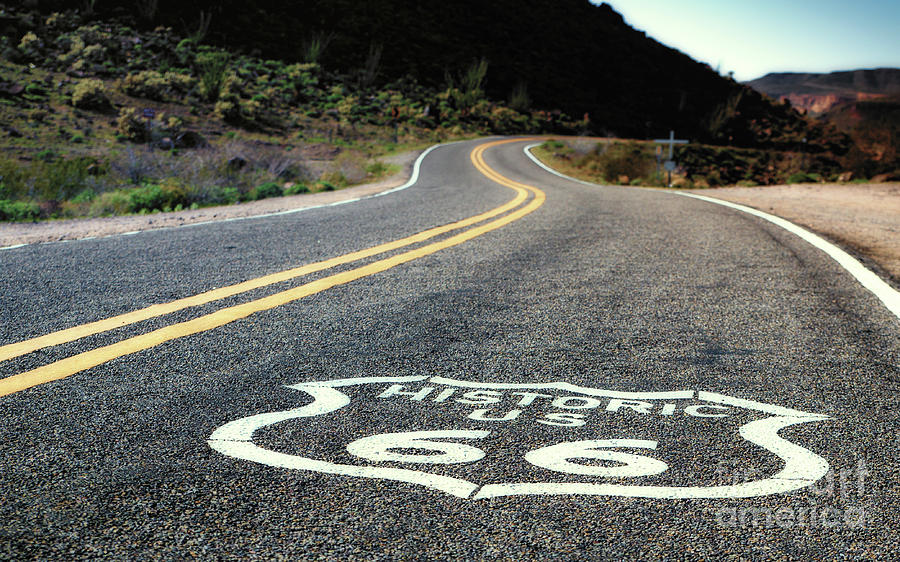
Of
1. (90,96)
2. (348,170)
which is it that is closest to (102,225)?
(348,170)

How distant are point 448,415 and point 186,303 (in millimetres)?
1981

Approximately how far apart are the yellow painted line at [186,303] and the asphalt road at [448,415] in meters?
0.07

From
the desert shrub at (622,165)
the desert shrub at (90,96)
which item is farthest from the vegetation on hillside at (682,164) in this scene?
the desert shrub at (90,96)

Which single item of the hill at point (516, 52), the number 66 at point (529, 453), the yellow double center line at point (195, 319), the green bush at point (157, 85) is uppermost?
the hill at point (516, 52)

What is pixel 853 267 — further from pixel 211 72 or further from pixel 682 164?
pixel 211 72

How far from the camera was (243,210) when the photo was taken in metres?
8.54

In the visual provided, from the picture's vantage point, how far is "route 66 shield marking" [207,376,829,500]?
1.66 m

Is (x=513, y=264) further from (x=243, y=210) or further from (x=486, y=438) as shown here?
(x=243, y=210)

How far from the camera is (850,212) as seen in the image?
335 inches

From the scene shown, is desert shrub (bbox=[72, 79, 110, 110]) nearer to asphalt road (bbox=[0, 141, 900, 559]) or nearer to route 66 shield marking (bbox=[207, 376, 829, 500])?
asphalt road (bbox=[0, 141, 900, 559])

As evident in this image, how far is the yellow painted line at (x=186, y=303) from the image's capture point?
271 centimetres

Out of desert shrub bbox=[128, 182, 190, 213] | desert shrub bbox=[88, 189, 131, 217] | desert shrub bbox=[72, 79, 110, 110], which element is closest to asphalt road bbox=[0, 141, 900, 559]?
desert shrub bbox=[88, 189, 131, 217]

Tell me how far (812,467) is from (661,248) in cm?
382

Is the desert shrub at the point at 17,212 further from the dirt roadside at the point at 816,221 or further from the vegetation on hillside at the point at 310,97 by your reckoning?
the dirt roadside at the point at 816,221
